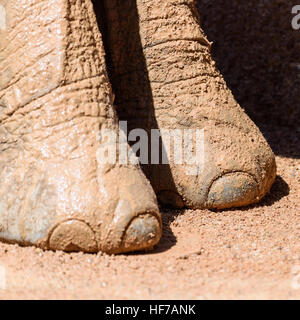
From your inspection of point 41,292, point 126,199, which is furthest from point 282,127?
point 41,292

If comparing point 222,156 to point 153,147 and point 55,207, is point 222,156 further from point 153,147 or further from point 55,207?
point 55,207

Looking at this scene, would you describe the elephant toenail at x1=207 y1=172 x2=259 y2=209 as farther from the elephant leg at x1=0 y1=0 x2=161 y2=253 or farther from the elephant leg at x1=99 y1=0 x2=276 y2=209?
the elephant leg at x1=0 y1=0 x2=161 y2=253

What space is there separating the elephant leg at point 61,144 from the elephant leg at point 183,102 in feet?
1.17

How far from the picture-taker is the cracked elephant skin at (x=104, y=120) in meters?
1.91

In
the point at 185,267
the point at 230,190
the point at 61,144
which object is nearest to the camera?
the point at 185,267

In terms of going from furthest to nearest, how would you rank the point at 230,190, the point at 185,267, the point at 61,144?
the point at 230,190 < the point at 61,144 < the point at 185,267

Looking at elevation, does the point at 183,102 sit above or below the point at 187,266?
above

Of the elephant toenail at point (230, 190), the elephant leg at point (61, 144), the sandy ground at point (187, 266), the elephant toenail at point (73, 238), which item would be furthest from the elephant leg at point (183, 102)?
the elephant toenail at point (73, 238)

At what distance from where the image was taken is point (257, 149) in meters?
2.40

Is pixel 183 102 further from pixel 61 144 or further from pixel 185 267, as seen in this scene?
pixel 185 267

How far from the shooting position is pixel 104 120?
2.03 m

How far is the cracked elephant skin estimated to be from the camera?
1905 mm

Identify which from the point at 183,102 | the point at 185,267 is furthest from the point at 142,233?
the point at 183,102

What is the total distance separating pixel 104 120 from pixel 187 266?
A: 1.64ft
